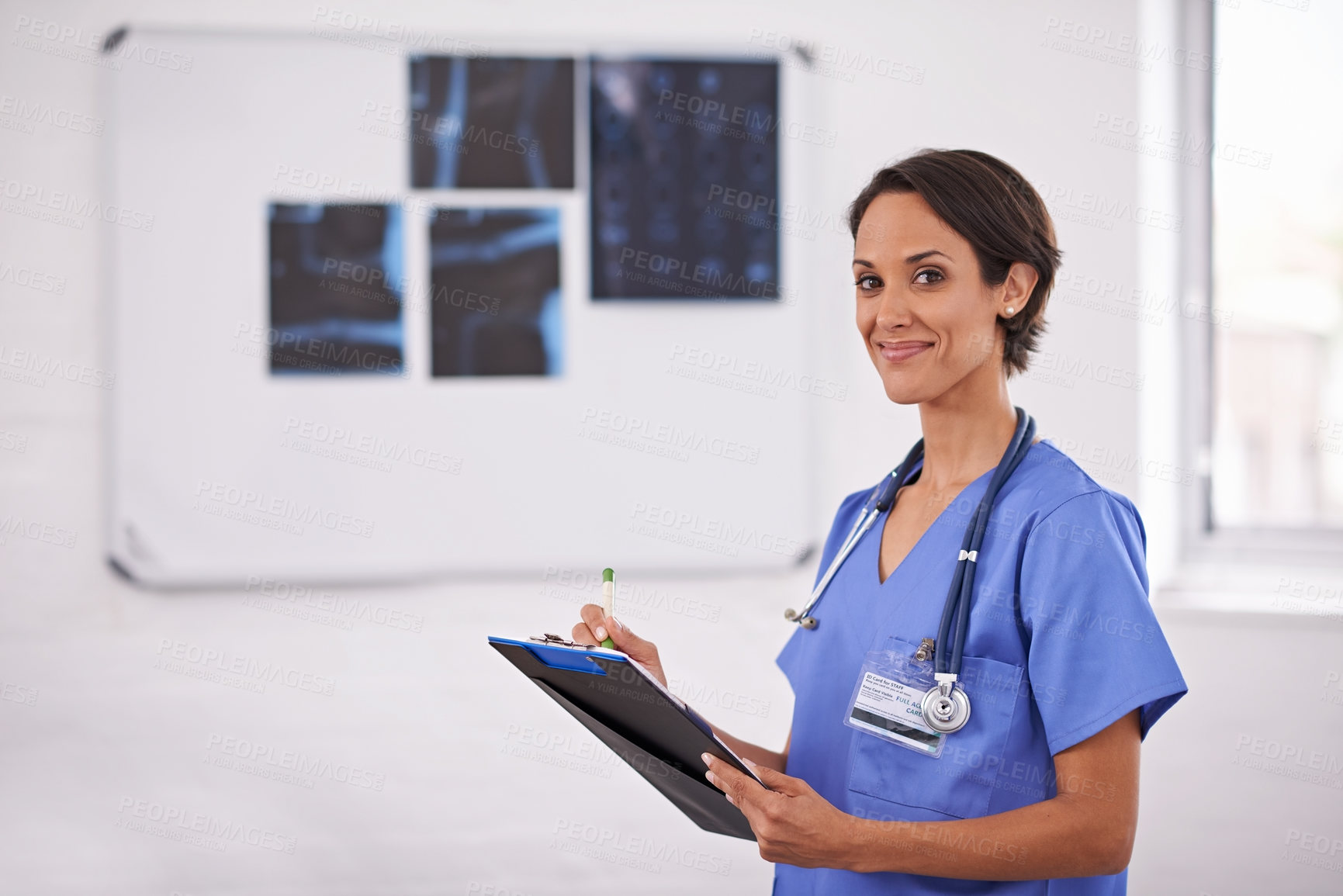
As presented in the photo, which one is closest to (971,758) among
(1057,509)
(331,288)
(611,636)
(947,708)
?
(947,708)

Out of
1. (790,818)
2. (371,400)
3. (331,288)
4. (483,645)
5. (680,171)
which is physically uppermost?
(680,171)

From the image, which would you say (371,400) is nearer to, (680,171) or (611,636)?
(680,171)

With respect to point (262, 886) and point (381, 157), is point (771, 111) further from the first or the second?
point (262, 886)

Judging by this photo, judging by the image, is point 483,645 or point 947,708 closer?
point 947,708

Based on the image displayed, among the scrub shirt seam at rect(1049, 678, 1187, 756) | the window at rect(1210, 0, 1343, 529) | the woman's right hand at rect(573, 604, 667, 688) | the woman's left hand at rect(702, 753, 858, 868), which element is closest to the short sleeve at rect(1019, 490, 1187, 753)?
the scrub shirt seam at rect(1049, 678, 1187, 756)

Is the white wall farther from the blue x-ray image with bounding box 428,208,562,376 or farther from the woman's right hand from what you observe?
the woman's right hand

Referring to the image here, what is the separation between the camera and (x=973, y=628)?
989 millimetres

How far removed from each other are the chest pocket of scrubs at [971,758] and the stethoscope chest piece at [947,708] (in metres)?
0.01

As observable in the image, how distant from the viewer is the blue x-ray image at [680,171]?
6.68 feet

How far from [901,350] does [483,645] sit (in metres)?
1.29

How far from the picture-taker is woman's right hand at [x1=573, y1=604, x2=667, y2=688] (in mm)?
1158

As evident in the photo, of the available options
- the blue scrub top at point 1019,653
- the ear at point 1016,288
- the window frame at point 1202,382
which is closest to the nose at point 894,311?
the ear at point 1016,288

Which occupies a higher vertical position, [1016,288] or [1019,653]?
[1016,288]

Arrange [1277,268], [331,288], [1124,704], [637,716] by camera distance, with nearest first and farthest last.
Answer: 1. [1124,704]
2. [637,716]
3. [331,288]
4. [1277,268]
